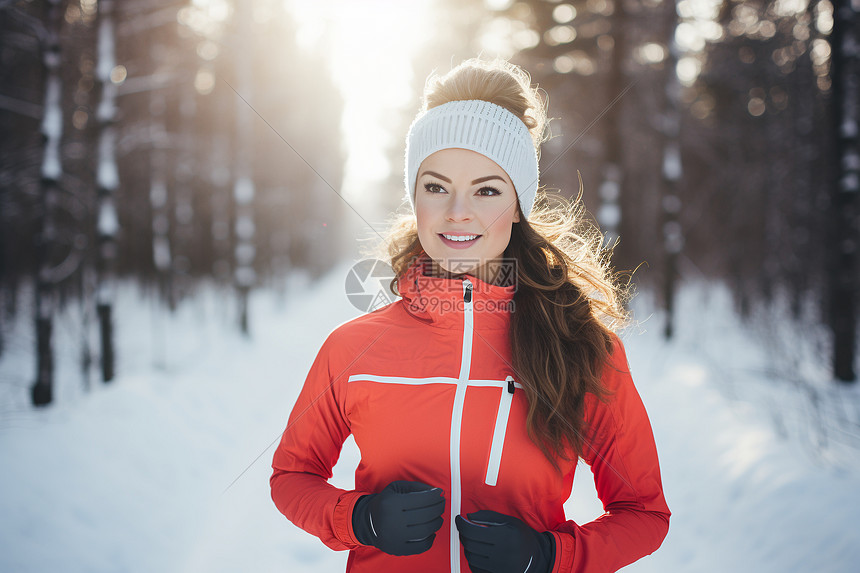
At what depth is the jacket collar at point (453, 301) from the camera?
1.55 metres

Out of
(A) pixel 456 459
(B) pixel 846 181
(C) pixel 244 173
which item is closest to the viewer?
(A) pixel 456 459

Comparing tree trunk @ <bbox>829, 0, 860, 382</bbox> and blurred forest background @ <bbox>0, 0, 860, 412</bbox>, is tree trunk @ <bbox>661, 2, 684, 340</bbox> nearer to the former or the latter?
blurred forest background @ <bbox>0, 0, 860, 412</bbox>

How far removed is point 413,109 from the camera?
17.1 metres

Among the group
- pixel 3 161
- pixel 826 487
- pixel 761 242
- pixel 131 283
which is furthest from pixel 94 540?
pixel 131 283

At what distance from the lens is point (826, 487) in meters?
3.20

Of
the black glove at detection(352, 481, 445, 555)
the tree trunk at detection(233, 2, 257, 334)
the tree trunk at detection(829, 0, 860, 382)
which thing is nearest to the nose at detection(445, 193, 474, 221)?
the black glove at detection(352, 481, 445, 555)

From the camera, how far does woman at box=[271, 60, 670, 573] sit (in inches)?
52.3

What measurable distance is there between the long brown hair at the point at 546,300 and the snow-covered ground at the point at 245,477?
0.42m

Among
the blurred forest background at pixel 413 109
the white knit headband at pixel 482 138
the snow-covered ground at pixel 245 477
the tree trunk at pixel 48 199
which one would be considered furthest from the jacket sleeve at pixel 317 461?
the tree trunk at pixel 48 199

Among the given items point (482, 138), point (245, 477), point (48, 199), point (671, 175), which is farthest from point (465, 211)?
point (671, 175)

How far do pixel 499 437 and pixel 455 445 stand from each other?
0.46 ft

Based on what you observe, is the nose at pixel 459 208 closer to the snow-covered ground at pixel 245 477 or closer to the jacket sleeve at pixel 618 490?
the jacket sleeve at pixel 618 490

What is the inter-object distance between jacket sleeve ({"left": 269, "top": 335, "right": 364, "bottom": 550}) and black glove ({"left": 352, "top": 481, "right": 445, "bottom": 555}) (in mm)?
86

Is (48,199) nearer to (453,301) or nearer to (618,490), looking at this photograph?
(453,301)
